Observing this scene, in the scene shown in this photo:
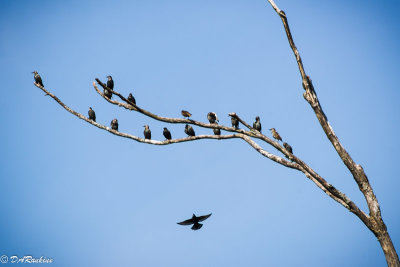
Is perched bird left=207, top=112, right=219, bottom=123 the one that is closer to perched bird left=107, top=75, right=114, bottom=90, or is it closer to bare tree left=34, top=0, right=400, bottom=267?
bare tree left=34, top=0, right=400, bottom=267

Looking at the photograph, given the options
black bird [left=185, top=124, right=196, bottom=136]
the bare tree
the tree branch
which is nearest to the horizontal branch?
the bare tree

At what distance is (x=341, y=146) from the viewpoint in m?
6.98

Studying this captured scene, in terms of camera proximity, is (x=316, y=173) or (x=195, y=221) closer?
(x=316, y=173)

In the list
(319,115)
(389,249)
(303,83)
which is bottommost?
(389,249)

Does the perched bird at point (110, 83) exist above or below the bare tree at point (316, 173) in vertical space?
above

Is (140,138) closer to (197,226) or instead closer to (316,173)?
(197,226)

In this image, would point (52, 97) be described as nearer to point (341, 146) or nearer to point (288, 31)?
point (288, 31)

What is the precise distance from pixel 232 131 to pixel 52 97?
4524mm

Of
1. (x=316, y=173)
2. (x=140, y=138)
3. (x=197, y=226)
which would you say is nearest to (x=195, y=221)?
(x=197, y=226)

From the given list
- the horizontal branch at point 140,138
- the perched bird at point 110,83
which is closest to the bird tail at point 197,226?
the horizontal branch at point 140,138

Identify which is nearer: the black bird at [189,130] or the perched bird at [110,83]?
the black bird at [189,130]

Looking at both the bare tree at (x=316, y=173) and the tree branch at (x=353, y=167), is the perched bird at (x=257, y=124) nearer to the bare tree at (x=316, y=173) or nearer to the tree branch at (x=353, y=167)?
the bare tree at (x=316, y=173)

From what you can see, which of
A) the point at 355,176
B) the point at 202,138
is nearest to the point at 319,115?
the point at 355,176

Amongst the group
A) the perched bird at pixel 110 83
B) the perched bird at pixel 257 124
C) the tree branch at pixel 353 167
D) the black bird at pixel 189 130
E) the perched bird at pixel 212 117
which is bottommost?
the tree branch at pixel 353 167
